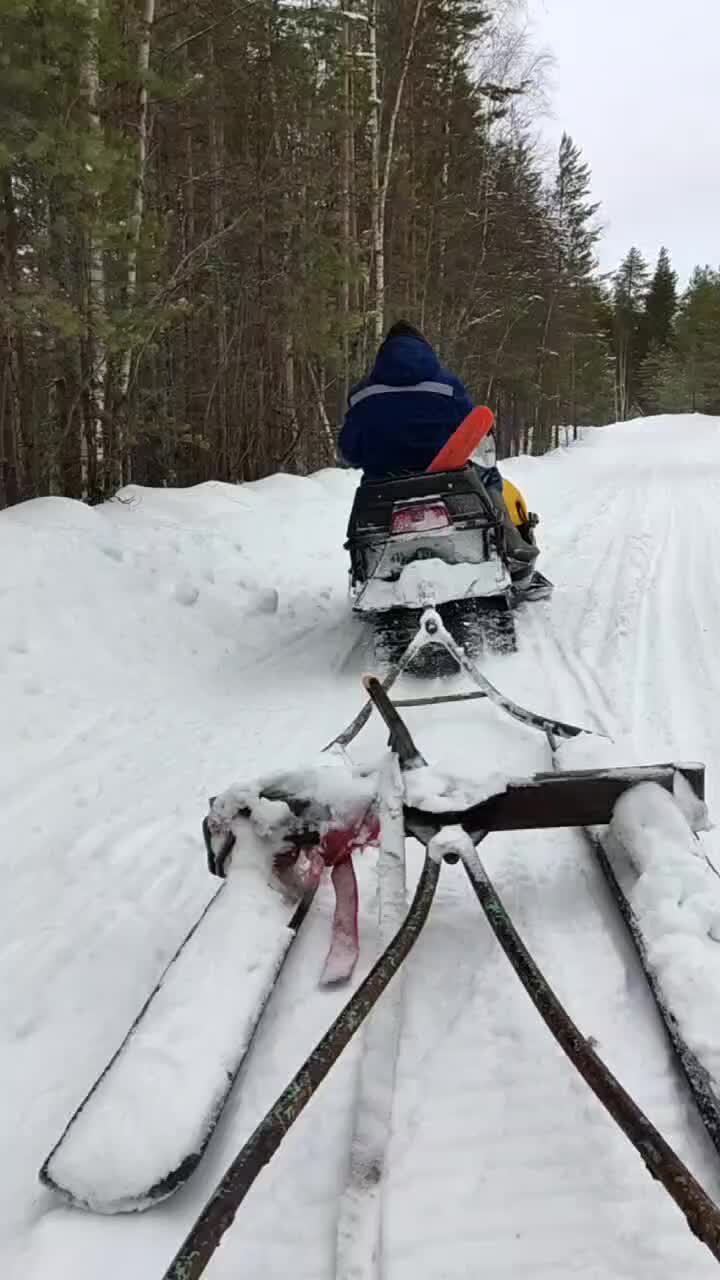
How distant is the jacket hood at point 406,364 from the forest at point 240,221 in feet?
7.04

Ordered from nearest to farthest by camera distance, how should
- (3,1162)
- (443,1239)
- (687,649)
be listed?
1. (443,1239)
2. (3,1162)
3. (687,649)

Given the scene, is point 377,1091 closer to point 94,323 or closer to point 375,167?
point 94,323

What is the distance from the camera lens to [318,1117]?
1.78m

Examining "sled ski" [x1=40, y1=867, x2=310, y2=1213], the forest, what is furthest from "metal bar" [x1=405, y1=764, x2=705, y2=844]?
the forest

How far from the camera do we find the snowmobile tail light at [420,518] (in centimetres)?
503

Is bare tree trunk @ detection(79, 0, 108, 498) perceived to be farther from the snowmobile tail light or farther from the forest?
the snowmobile tail light

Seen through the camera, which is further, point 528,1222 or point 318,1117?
point 318,1117

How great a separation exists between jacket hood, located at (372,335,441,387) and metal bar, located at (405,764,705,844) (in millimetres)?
3518

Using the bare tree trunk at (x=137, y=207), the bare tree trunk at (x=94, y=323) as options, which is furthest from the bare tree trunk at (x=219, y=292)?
the bare tree trunk at (x=94, y=323)

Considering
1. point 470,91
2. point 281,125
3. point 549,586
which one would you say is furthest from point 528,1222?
point 470,91

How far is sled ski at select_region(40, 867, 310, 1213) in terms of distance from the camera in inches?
62.1

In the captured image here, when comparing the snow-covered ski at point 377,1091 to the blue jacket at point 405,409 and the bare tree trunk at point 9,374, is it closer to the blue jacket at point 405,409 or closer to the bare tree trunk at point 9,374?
the blue jacket at point 405,409

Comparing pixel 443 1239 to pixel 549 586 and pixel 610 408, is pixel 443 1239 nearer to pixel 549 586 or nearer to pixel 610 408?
pixel 549 586

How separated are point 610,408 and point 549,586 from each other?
5803cm
